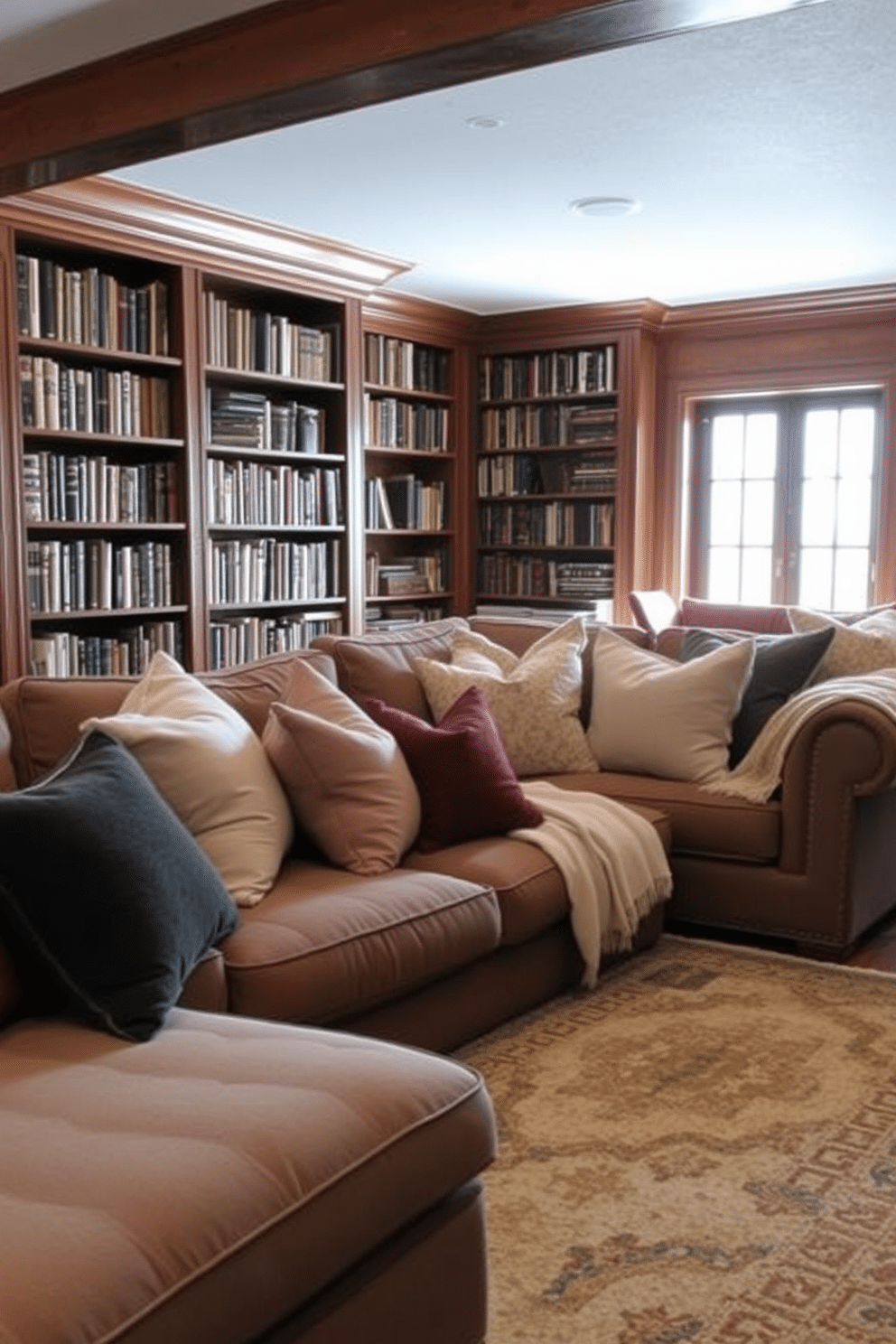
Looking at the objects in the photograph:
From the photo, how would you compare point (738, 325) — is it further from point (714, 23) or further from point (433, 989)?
point (433, 989)

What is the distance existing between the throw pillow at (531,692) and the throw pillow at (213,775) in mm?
1070

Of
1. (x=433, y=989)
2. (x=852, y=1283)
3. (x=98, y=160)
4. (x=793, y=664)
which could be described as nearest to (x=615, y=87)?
(x=98, y=160)

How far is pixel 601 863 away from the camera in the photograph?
11.1 feet

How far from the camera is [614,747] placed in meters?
4.13

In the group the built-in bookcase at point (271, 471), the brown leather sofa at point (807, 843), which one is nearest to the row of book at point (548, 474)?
the built-in bookcase at point (271, 471)

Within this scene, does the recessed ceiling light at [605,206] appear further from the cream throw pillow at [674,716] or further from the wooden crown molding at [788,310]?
the wooden crown molding at [788,310]

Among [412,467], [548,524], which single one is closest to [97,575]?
[412,467]

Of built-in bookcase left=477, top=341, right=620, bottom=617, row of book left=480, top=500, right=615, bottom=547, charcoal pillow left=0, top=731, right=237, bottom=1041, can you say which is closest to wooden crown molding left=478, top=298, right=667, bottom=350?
built-in bookcase left=477, top=341, right=620, bottom=617

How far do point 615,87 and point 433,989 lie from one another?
2434 millimetres

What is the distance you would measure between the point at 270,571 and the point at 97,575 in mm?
966

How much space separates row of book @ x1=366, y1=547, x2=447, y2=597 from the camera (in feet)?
22.0

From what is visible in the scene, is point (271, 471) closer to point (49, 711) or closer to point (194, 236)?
point (194, 236)

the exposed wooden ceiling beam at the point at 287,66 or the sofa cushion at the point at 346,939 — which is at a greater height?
the exposed wooden ceiling beam at the point at 287,66

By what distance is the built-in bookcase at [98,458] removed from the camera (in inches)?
179
